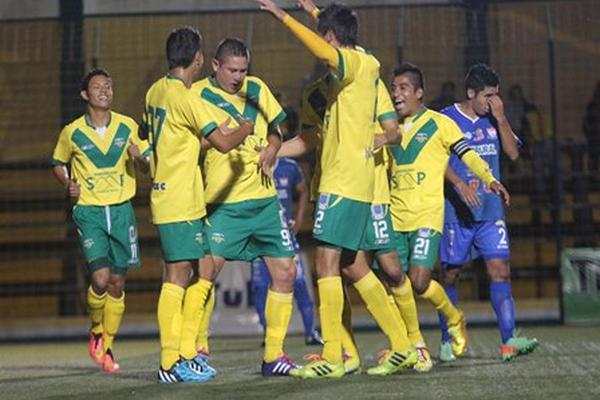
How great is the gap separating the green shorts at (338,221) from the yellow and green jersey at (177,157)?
0.68 metres

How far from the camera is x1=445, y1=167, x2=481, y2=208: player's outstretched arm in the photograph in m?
9.09

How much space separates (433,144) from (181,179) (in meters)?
1.86

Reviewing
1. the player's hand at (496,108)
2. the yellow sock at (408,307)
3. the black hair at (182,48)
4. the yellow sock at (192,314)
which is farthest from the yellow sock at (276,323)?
the player's hand at (496,108)

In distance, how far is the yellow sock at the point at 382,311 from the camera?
787cm

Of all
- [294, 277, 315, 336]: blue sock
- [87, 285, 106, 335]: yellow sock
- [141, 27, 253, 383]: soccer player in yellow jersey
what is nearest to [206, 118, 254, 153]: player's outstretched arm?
[141, 27, 253, 383]: soccer player in yellow jersey

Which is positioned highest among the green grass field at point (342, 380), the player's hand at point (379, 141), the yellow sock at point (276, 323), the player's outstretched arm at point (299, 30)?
the player's outstretched arm at point (299, 30)

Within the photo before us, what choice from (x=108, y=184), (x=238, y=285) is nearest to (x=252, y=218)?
(x=108, y=184)

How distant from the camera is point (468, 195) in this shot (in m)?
9.08

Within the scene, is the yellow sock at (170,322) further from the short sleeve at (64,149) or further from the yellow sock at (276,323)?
the short sleeve at (64,149)

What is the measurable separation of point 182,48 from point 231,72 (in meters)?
0.30

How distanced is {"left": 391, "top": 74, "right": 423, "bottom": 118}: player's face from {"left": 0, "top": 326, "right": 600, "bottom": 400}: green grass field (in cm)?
159

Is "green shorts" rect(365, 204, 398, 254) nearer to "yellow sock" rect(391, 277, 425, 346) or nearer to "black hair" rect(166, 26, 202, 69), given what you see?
"yellow sock" rect(391, 277, 425, 346)

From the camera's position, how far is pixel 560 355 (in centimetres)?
938

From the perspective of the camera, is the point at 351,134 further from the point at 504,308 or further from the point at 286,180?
the point at 286,180
